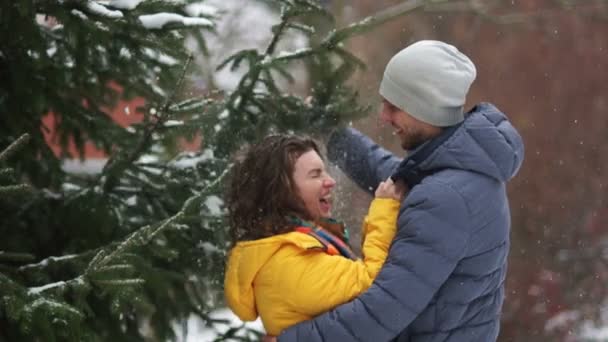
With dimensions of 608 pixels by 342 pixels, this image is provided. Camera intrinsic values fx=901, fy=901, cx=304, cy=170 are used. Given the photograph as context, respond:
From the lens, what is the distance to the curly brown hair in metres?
3.00

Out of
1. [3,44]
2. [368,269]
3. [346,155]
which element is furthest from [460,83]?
[3,44]

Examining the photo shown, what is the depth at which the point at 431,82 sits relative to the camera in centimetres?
282

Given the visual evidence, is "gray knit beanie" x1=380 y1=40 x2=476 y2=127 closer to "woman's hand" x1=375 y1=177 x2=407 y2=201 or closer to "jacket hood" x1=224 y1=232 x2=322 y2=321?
"woman's hand" x1=375 y1=177 x2=407 y2=201

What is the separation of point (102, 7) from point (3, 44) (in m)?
0.56

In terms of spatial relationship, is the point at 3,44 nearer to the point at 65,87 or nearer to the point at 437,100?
the point at 65,87

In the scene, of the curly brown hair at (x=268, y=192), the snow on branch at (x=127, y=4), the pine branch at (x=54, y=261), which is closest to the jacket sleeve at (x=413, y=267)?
the curly brown hair at (x=268, y=192)

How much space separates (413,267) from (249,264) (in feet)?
1.84

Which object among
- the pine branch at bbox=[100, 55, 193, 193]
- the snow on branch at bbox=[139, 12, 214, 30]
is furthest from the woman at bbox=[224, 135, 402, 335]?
the snow on branch at bbox=[139, 12, 214, 30]

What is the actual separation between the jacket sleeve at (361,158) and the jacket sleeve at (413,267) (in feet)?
2.46

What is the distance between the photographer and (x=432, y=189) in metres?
2.72

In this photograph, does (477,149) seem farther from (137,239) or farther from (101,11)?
(101,11)

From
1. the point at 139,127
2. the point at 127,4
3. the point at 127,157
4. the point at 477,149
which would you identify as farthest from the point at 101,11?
the point at 477,149

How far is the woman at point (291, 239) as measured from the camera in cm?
281

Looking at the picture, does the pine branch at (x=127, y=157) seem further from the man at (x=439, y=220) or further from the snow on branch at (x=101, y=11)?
the man at (x=439, y=220)
